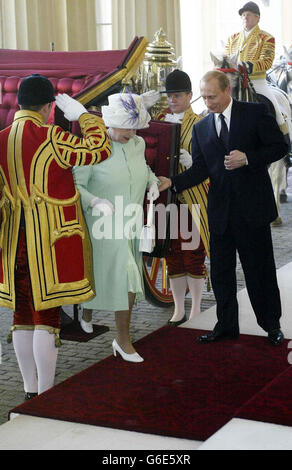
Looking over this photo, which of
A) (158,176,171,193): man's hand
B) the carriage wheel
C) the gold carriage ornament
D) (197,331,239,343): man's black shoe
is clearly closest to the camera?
(158,176,171,193): man's hand

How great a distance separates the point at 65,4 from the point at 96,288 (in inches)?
239

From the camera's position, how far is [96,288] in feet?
13.8

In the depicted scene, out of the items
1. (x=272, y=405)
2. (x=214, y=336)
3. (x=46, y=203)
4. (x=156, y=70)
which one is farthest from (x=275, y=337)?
(x=156, y=70)

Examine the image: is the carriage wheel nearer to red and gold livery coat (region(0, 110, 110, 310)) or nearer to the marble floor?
red and gold livery coat (region(0, 110, 110, 310))

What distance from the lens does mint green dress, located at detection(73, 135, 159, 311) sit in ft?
13.4

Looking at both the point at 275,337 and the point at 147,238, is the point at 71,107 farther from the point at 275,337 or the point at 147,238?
the point at 275,337

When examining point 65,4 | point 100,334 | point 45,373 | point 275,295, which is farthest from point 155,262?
point 65,4

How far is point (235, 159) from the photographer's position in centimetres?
419

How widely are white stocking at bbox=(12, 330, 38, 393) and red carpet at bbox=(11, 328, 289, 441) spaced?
0.44ft

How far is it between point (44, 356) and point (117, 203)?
761mm

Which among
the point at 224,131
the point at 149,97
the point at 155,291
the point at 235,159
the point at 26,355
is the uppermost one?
the point at 149,97

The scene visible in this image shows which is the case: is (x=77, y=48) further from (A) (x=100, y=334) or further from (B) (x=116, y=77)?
(A) (x=100, y=334)

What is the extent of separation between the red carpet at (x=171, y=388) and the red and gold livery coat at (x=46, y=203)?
0.43m

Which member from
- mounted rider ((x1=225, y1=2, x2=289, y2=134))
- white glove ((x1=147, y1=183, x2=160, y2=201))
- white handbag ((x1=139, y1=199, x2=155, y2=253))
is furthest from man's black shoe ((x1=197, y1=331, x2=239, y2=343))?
mounted rider ((x1=225, y1=2, x2=289, y2=134))
